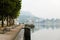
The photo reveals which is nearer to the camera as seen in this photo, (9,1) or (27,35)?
(27,35)

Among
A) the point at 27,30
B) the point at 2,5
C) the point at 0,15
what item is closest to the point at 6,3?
the point at 2,5

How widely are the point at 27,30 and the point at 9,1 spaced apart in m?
5.20

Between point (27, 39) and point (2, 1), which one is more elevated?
point (2, 1)

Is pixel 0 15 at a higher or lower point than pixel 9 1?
lower

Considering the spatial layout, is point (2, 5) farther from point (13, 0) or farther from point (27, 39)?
point (27, 39)

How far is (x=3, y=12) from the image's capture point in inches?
648

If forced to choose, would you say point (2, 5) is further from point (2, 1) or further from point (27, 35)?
point (27, 35)

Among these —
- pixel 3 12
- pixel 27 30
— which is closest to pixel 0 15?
pixel 3 12

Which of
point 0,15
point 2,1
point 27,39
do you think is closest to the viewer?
point 27,39

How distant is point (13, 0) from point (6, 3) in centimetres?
136

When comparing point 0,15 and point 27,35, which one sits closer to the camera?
point 27,35

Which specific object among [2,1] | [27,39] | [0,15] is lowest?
[27,39]

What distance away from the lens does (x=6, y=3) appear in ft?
52.0

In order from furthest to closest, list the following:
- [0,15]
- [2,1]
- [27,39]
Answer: [0,15]
[2,1]
[27,39]
